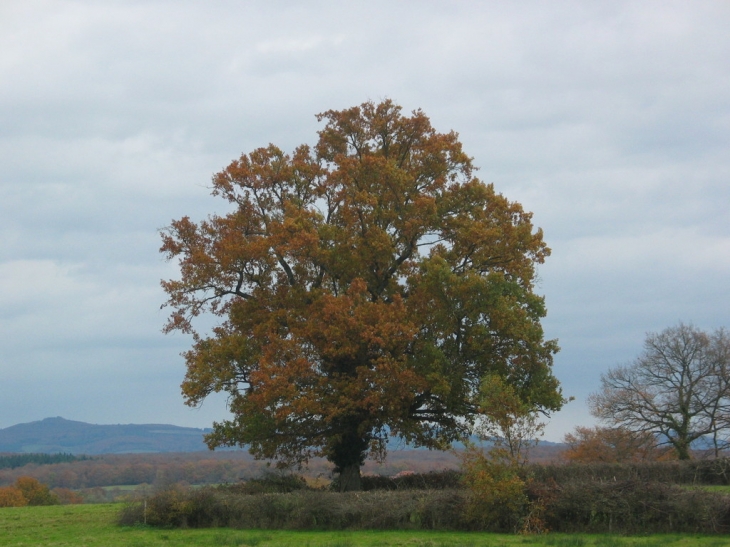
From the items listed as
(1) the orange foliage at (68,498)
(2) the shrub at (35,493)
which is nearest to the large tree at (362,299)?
(2) the shrub at (35,493)

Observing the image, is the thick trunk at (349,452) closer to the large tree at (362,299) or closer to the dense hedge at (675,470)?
the large tree at (362,299)

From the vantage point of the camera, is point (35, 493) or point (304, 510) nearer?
point (304, 510)

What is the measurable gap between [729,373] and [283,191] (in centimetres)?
2848

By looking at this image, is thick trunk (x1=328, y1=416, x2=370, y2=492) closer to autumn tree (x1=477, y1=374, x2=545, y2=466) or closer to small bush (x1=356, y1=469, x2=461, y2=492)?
small bush (x1=356, y1=469, x2=461, y2=492)

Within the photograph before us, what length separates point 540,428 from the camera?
67.8 feet

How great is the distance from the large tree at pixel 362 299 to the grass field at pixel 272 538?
6.34 m

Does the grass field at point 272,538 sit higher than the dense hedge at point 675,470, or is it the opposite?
the dense hedge at point 675,470

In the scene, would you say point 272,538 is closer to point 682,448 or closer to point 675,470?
point 675,470

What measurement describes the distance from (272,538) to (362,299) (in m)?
10.2

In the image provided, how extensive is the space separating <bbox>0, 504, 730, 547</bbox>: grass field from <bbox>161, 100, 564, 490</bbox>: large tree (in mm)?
6343

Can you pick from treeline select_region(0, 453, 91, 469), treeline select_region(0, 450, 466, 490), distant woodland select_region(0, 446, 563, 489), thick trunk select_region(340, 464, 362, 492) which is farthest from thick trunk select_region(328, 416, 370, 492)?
treeline select_region(0, 453, 91, 469)

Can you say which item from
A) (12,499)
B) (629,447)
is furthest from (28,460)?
(629,447)

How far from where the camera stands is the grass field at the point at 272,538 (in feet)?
54.1

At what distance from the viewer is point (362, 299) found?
87.9 feet
